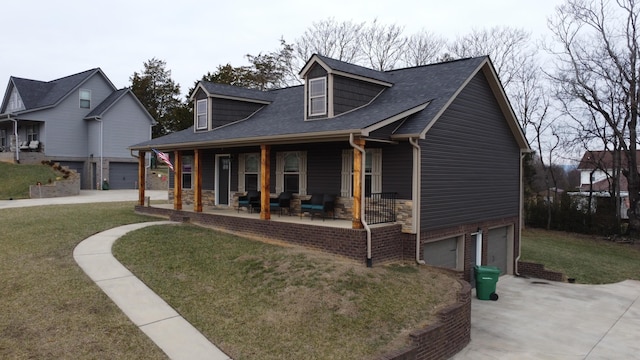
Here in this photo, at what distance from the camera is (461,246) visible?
13.5 metres

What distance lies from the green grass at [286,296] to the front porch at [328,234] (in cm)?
36

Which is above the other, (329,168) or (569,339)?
(329,168)

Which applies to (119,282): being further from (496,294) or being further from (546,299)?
(546,299)

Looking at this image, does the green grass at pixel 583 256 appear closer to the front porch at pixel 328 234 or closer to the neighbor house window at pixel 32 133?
the front porch at pixel 328 234

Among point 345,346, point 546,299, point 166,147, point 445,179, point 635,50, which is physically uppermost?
point 635,50

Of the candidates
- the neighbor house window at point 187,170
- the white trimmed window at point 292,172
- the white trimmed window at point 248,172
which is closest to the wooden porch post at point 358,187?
the white trimmed window at point 292,172

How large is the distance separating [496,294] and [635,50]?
19.4m

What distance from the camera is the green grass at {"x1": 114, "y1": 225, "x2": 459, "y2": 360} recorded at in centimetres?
698

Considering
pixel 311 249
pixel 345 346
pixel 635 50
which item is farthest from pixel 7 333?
pixel 635 50

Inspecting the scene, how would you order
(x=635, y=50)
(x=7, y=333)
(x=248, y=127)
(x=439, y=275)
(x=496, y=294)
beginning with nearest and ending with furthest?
1. (x=7, y=333)
2. (x=439, y=275)
3. (x=496, y=294)
4. (x=248, y=127)
5. (x=635, y=50)

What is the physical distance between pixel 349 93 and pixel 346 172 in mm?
2416

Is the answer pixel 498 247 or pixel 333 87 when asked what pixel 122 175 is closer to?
pixel 333 87

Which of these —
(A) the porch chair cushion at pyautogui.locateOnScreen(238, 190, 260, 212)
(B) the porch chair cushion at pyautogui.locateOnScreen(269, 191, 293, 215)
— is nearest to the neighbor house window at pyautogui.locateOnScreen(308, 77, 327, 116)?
(B) the porch chair cushion at pyautogui.locateOnScreen(269, 191, 293, 215)

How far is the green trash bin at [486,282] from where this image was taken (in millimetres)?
12039
